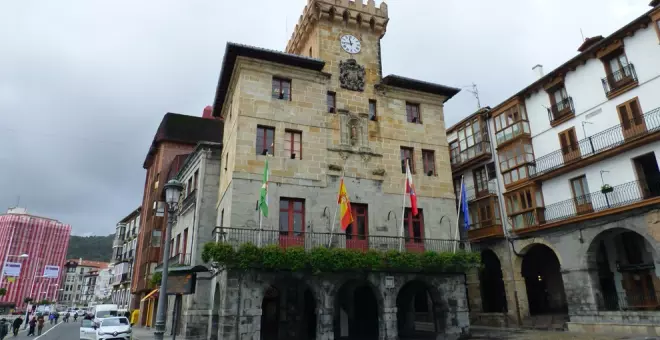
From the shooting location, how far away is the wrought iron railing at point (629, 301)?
2012 cm

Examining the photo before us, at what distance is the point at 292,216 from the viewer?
20.2 metres

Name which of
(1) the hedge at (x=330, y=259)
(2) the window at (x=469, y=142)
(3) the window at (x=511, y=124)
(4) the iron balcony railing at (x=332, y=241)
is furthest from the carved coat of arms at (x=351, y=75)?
(3) the window at (x=511, y=124)

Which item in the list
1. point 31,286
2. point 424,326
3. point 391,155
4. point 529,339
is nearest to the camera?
point 529,339

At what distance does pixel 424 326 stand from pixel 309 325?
11.3 m

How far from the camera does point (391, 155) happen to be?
76.8ft

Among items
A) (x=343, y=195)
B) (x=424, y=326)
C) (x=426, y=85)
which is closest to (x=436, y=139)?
(x=426, y=85)

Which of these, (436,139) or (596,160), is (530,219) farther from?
(436,139)

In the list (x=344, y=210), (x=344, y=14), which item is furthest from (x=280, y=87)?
(x=344, y=210)

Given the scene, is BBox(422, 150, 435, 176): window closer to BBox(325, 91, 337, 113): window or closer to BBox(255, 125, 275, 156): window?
BBox(325, 91, 337, 113): window

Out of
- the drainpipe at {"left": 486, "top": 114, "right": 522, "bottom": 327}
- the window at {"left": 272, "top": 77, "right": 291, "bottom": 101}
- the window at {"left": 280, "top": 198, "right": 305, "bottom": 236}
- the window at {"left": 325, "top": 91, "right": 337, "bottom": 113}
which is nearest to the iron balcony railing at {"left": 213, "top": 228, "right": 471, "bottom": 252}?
the window at {"left": 280, "top": 198, "right": 305, "bottom": 236}

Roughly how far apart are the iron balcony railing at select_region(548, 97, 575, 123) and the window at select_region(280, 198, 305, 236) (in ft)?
53.3

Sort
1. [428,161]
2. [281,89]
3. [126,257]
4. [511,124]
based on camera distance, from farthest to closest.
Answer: [126,257] → [511,124] → [428,161] → [281,89]

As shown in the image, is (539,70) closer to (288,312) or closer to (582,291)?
(582,291)

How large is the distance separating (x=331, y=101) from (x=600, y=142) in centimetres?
1461
